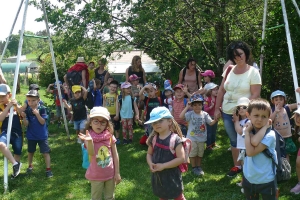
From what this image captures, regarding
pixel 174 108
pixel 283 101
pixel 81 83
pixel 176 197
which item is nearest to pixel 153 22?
pixel 174 108

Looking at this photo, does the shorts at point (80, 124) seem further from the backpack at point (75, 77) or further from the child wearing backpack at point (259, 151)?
the child wearing backpack at point (259, 151)

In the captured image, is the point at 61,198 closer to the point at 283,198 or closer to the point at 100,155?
the point at 100,155

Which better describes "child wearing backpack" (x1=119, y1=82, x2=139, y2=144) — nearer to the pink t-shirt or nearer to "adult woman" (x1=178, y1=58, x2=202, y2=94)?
"adult woman" (x1=178, y1=58, x2=202, y2=94)

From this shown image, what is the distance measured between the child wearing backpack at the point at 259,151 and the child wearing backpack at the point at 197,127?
2128 mm

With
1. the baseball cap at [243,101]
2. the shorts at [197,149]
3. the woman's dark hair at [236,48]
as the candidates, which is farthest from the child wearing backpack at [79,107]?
the baseball cap at [243,101]

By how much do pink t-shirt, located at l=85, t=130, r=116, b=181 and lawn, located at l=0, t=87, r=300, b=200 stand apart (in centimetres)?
102

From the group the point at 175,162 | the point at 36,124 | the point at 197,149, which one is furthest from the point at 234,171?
the point at 36,124

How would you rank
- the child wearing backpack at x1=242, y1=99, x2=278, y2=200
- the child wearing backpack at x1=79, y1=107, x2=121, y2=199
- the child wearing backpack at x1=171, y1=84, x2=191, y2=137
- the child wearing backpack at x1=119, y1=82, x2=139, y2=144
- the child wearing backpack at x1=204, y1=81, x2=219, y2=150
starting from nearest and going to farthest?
the child wearing backpack at x1=242, y1=99, x2=278, y2=200 → the child wearing backpack at x1=79, y1=107, x2=121, y2=199 → the child wearing backpack at x1=171, y1=84, x2=191, y2=137 → the child wearing backpack at x1=204, y1=81, x2=219, y2=150 → the child wearing backpack at x1=119, y1=82, x2=139, y2=144

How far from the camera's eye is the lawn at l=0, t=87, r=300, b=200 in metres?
5.16

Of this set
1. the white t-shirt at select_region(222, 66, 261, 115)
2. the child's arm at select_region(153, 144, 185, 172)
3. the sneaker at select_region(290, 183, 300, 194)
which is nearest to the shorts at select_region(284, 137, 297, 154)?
the sneaker at select_region(290, 183, 300, 194)

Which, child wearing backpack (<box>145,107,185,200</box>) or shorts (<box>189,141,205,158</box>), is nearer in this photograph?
child wearing backpack (<box>145,107,185,200</box>)

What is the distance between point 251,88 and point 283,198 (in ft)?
4.63

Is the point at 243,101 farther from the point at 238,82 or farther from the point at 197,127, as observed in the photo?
the point at 197,127

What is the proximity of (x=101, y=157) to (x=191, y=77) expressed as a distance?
3.81 m
